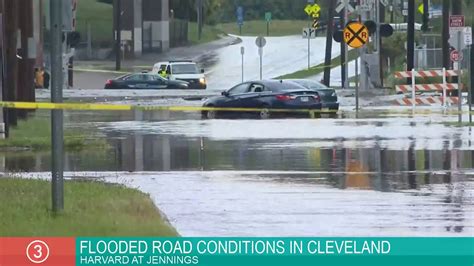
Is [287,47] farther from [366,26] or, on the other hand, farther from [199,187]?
[199,187]

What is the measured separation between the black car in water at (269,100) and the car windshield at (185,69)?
2678cm

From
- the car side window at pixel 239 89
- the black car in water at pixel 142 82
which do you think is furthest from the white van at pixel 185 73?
the car side window at pixel 239 89

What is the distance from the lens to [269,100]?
1516 inches

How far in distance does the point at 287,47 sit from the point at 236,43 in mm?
4990

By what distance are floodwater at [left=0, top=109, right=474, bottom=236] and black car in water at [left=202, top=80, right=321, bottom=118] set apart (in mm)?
3683

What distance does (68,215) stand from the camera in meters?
13.6

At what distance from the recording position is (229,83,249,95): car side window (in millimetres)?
39487

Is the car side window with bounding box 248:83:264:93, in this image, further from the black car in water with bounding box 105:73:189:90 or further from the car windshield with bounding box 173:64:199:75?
the car windshield with bounding box 173:64:199:75

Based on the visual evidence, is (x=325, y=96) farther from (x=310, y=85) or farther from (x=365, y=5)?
(x=365, y=5)

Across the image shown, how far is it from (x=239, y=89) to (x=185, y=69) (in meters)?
26.9

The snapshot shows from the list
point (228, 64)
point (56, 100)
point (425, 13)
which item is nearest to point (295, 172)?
point (56, 100)

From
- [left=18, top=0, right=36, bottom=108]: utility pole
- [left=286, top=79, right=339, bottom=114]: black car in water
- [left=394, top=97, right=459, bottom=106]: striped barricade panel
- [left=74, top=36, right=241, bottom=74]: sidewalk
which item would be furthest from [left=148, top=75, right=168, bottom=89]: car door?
[left=18, top=0, right=36, bottom=108]: utility pole

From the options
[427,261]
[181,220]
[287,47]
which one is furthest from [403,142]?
[287,47]

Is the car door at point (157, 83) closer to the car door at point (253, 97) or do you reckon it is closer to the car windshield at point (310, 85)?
the car windshield at point (310, 85)
